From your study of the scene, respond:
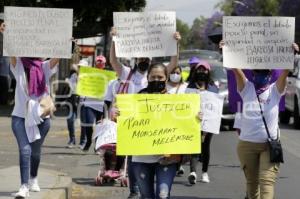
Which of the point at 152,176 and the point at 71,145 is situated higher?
the point at 152,176

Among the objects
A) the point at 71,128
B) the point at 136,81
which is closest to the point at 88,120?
the point at 71,128

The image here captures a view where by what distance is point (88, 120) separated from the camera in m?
13.9

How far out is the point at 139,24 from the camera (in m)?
7.96

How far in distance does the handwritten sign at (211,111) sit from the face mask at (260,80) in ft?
9.32

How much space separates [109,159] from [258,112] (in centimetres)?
359

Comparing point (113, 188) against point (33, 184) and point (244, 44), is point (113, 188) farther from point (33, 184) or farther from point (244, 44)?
point (244, 44)

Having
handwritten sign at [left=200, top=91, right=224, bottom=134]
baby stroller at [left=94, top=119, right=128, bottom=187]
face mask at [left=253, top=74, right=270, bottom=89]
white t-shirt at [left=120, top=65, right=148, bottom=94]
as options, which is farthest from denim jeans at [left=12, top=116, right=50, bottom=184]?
handwritten sign at [left=200, top=91, right=224, bottom=134]

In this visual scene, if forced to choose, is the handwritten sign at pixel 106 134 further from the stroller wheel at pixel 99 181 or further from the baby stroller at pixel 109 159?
the stroller wheel at pixel 99 181

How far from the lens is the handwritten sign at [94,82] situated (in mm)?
14141

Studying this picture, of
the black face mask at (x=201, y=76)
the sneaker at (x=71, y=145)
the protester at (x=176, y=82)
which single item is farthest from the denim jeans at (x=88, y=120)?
the black face mask at (x=201, y=76)

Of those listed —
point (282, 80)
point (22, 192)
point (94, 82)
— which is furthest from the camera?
point (94, 82)

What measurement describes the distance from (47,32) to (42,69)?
43 centimetres

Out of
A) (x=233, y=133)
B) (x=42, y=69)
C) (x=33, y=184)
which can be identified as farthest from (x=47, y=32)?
(x=233, y=133)

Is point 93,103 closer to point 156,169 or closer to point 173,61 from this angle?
point 173,61
